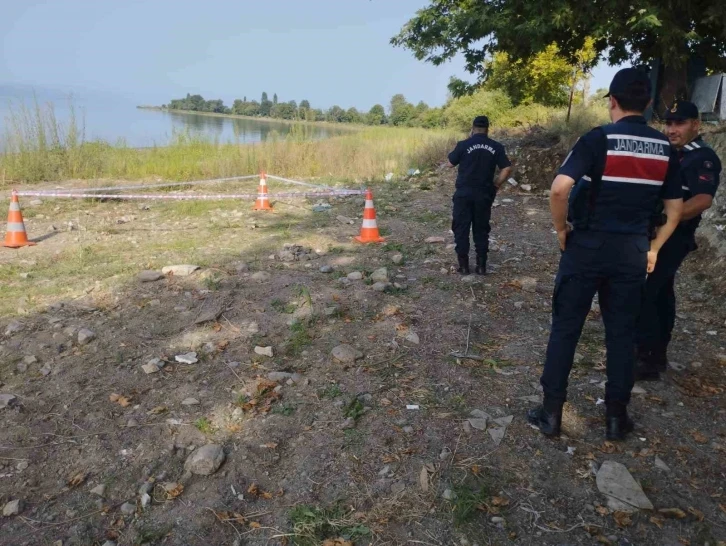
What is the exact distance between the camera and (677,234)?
3.41 metres

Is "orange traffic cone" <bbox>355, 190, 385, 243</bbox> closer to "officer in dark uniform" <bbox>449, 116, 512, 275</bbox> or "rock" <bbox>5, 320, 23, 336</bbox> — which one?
"officer in dark uniform" <bbox>449, 116, 512, 275</bbox>

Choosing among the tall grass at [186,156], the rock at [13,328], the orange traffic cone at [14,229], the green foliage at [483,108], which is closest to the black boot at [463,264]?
the rock at [13,328]

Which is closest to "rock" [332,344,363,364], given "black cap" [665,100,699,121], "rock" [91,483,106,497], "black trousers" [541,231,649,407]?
"black trousers" [541,231,649,407]

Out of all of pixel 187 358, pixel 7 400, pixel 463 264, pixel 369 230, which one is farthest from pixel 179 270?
pixel 463 264

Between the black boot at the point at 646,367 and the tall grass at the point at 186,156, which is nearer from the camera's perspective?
the black boot at the point at 646,367

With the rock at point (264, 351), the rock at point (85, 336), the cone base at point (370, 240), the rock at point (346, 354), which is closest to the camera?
the rock at point (346, 354)

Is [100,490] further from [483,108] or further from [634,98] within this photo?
[483,108]

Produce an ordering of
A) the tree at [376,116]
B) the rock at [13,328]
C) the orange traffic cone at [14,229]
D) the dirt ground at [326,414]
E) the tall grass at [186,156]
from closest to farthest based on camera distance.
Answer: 1. the dirt ground at [326,414]
2. the rock at [13,328]
3. the orange traffic cone at [14,229]
4. the tall grass at [186,156]
5. the tree at [376,116]

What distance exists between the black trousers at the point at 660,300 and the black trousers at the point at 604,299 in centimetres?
79

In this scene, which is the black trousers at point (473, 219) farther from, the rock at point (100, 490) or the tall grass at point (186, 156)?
the tall grass at point (186, 156)

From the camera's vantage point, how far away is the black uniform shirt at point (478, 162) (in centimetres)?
→ 537

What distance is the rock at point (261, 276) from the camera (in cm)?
536

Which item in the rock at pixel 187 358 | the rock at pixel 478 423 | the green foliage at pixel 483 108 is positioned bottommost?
the rock at pixel 478 423

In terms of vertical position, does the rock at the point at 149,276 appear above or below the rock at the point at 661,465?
above
